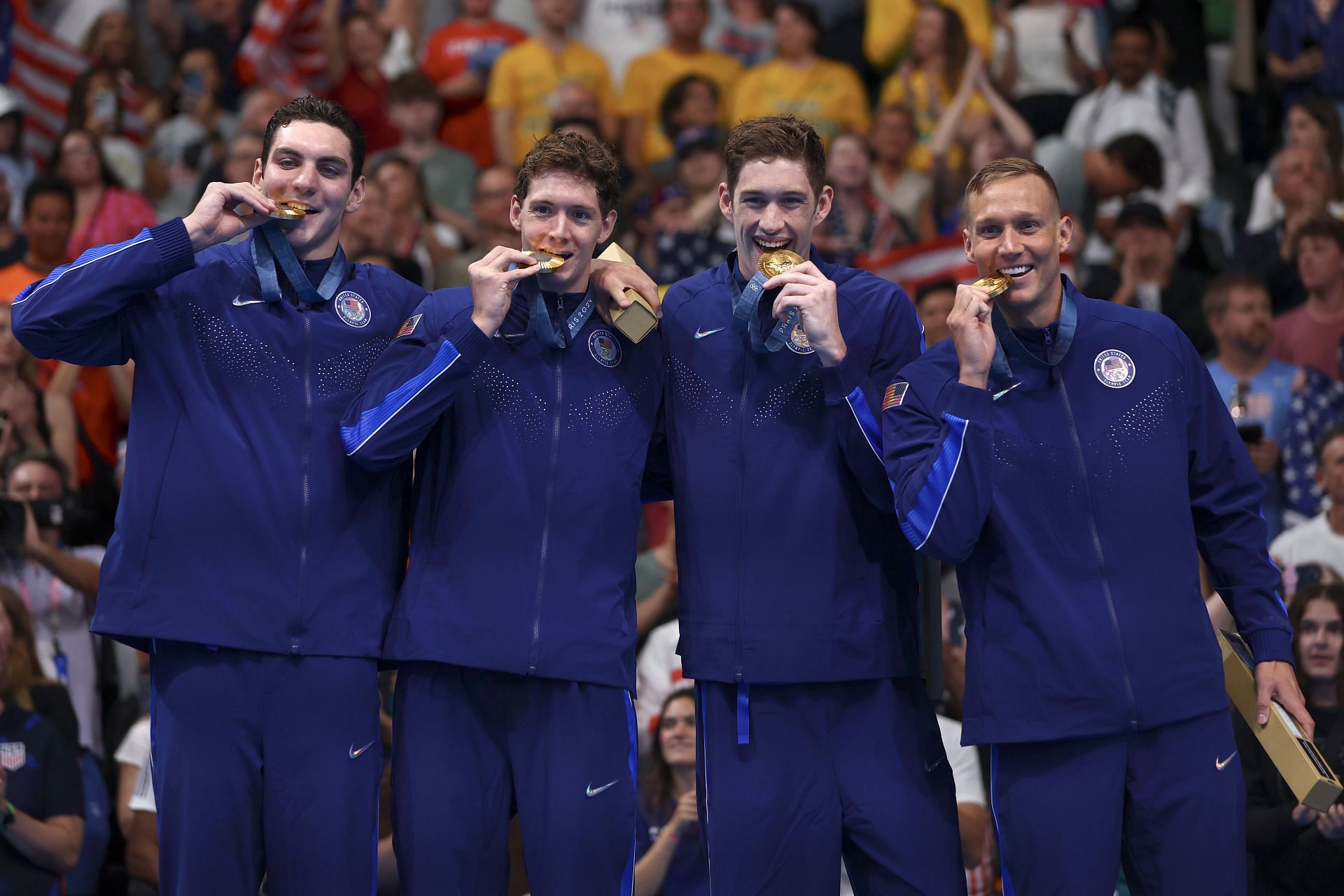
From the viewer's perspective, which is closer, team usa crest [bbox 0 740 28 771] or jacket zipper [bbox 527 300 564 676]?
jacket zipper [bbox 527 300 564 676]

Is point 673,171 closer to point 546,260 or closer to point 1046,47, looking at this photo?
point 1046,47

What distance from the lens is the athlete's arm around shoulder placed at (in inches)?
193

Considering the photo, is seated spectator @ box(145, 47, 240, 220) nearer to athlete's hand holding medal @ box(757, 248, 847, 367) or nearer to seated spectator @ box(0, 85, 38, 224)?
seated spectator @ box(0, 85, 38, 224)

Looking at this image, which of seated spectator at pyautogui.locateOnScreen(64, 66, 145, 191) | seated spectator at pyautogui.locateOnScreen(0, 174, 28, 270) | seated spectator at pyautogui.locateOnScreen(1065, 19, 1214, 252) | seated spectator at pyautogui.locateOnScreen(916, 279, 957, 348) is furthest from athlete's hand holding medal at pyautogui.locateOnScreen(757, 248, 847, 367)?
seated spectator at pyautogui.locateOnScreen(64, 66, 145, 191)

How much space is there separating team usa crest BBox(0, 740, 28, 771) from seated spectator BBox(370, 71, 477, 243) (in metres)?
5.16

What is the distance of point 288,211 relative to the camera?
16.8 feet

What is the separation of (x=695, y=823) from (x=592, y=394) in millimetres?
2435

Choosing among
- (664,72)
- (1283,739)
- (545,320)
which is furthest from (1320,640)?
(664,72)

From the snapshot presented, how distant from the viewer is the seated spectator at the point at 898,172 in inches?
435

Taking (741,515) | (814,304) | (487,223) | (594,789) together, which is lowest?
(594,789)

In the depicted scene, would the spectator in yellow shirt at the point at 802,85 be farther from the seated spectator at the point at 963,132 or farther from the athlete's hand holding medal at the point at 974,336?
the athlete's hand holding medal at the point at 974,336

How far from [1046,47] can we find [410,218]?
4981 mm

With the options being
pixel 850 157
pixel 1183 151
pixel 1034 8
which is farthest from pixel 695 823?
pixel 1034 8

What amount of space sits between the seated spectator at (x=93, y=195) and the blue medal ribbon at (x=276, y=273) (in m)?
5.61
